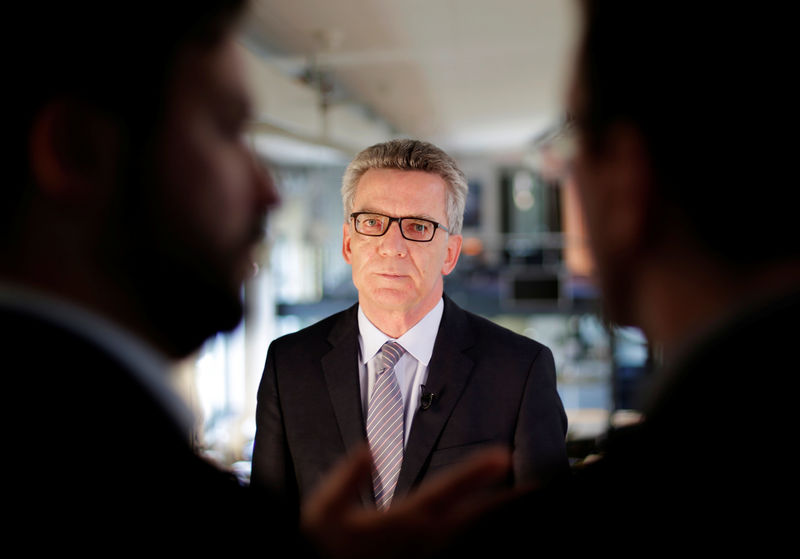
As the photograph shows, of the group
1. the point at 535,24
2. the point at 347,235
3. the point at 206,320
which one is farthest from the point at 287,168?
the point at 206,320

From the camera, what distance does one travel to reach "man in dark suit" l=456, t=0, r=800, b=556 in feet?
1.69

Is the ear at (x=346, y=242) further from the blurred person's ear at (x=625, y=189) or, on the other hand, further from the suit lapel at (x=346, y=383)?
the blurred person's ear at (x=625, y=189)

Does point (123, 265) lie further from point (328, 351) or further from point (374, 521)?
point (328, 351)

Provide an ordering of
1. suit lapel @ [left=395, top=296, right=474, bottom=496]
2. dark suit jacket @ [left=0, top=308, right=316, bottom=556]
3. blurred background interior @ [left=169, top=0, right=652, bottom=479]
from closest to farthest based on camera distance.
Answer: dark suit jacket @ [left=0, top=308, right=316, bottom=556]
suit lapel @ [left=395, top=296, right=474, bottom=496]
blurred background interior @ [left=169, top=0, right=652, bottom=479]

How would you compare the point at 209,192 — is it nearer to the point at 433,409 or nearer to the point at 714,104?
the point at 714,104

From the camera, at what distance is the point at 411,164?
3.67ft

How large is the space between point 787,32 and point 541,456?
739 millimetres

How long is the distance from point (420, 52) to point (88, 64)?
14.1ft

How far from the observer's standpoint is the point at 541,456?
40.9 inches

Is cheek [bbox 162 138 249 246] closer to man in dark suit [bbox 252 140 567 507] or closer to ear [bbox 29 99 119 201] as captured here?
ear [bbox 29 99 119 201]

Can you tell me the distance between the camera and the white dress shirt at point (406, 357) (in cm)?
112

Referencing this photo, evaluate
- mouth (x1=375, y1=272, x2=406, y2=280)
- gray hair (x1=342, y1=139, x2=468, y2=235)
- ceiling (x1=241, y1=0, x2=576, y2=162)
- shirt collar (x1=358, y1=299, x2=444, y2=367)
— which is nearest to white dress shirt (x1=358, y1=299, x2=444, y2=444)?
shirt collar (x1=358, y1=299, x2=444, y2=367)

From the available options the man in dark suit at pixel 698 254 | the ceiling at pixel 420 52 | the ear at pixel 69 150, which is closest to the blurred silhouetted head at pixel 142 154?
the ear at pixel 69 150

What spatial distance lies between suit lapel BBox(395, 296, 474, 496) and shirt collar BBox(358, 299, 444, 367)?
0.8 inches
